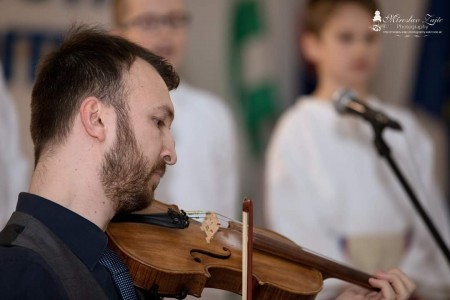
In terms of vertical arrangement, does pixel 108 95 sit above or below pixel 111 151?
above

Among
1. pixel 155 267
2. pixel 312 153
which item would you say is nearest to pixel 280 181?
pixel 312 153

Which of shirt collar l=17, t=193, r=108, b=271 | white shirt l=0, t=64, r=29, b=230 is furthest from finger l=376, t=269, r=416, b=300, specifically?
white shirt l=0, t=64, r=29, b=230

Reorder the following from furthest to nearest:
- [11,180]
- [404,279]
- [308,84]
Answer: [308,84], [11,180], [404,279]

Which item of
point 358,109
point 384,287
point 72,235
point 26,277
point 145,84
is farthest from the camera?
point 358,109

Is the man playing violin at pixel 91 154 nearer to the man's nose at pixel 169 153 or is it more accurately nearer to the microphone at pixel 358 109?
Result: the man's nose at pixel 169 153

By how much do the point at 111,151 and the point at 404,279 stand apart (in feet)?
2.29

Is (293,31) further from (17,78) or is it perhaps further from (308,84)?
(17,78)

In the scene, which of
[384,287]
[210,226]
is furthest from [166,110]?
[384,287]

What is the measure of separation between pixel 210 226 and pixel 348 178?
1.56m

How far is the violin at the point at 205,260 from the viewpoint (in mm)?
1680

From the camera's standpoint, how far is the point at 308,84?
4.12 meters

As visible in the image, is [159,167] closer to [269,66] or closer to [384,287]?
[384,287]

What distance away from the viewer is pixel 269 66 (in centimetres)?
414
